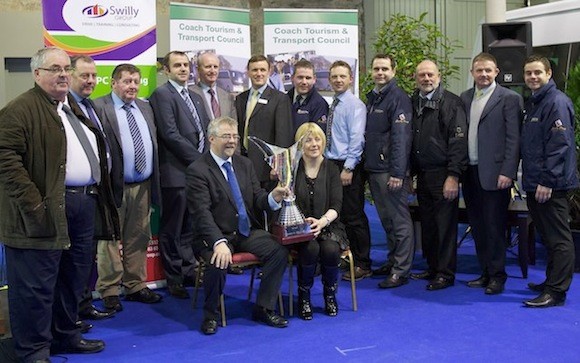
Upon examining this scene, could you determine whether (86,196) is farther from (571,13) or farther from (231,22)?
(571,13)

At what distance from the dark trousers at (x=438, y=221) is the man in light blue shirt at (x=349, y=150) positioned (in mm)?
483

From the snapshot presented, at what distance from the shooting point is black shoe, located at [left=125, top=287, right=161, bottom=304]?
16.1ft

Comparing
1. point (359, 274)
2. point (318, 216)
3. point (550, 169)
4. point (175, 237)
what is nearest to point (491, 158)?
point (550, 169)

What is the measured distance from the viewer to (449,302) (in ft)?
15.7

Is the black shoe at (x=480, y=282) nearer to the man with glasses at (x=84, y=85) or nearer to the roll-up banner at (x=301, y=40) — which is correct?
the roll-up banner at (x=301, y=40)

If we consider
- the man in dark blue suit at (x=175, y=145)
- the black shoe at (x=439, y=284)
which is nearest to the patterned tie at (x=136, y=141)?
the man in dark blue suit at (x=175, y=145)

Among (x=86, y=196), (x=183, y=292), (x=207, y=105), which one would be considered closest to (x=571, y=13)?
(x=207, y=105)

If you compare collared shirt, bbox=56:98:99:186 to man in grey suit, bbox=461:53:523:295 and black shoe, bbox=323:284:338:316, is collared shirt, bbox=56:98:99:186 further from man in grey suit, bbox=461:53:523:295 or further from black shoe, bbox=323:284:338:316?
man in grey suit, bbox=461:53:523:295

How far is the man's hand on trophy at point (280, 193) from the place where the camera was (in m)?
4.26

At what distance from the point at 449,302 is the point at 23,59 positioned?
21.1 ft

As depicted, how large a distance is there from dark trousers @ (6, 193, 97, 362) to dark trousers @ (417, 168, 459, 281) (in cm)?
241

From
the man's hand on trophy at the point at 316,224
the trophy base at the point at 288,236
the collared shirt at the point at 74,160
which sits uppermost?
the collared shirt at the point at 74,160

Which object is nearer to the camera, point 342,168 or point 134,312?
point 134,312

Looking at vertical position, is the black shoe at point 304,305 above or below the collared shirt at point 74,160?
below
